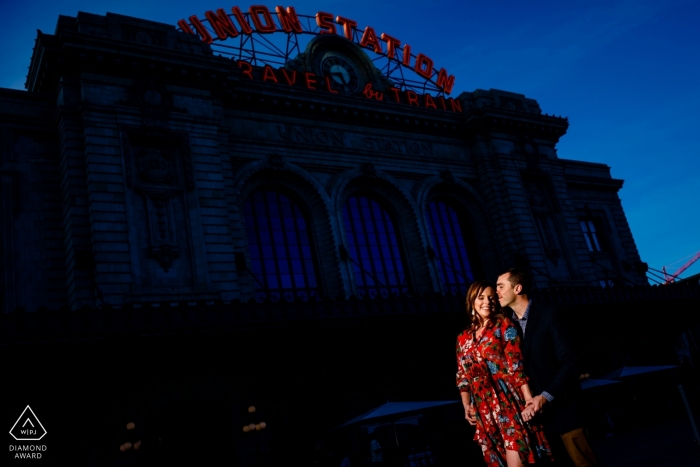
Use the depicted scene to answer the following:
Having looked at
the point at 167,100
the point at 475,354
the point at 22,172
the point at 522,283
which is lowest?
the point at 475,354

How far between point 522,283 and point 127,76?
2026cm

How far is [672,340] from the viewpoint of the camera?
1286 inches

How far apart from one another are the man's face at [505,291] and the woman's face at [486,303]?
125 mm

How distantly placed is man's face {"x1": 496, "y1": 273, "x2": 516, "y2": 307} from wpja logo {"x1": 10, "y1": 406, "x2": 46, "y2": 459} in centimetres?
1467

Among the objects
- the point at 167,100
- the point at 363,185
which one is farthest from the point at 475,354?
the point at 363,185

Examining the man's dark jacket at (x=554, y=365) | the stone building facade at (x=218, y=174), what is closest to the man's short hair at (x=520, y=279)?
the man's dark jacket at (x=554, y=365)

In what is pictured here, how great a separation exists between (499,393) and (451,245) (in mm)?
24966

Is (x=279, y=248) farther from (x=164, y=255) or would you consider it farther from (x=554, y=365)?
(x=554, y=365)

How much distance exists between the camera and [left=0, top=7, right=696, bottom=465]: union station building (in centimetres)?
1783

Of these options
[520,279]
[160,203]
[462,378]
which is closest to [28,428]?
[160,203]

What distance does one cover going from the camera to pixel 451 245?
98.6 feet

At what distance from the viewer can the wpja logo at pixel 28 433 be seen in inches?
637

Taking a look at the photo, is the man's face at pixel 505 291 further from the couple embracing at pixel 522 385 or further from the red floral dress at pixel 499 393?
the red floral dress at pixel 499 393

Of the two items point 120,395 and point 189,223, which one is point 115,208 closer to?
point 189,223
